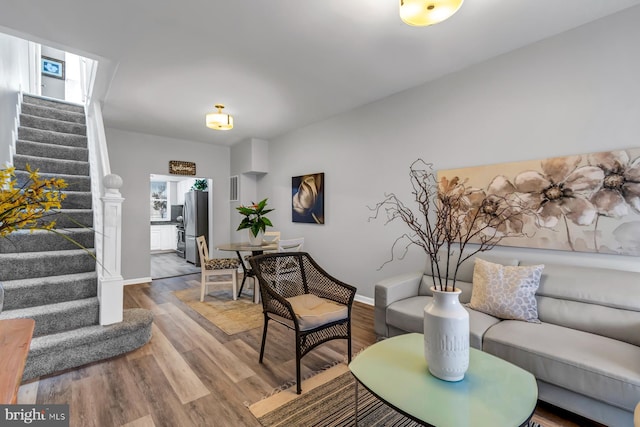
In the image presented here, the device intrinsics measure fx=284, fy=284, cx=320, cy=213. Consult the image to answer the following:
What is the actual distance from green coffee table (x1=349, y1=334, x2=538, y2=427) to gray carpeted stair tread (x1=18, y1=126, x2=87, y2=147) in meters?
4.75

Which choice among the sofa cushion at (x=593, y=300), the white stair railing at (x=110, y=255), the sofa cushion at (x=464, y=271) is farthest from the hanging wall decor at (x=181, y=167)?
the sofa cushion at (x=593, y=300)

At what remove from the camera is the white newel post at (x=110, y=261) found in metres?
2.42

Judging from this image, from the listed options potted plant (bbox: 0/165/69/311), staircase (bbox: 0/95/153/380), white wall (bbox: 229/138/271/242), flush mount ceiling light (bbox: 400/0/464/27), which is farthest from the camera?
white wall (bbox: 229/138/271/242)

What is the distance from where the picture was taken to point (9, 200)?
921 mm

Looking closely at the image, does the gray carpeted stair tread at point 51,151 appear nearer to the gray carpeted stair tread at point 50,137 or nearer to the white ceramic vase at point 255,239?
the gray carpeted stair tread at point 50,137

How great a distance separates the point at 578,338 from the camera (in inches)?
70.8

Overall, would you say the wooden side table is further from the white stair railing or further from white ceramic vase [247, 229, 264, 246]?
white ceramic vase [247, 229, 264, 246]

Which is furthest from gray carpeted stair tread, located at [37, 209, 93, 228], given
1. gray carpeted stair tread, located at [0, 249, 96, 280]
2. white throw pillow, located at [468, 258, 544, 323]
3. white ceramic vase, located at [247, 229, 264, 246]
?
white throw pillow, located at [468, 258, 544, 323]

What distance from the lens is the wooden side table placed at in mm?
767

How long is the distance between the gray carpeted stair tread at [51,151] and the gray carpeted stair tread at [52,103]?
3.33 ft

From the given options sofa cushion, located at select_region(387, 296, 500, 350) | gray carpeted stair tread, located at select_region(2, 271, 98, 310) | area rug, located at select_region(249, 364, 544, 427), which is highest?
gray carpeted stair tread, located at select_region(2, 271, 98, 310)

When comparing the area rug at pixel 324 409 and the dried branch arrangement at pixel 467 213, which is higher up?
the dried branch arrangement at pixel 467 213

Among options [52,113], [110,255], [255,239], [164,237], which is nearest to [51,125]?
[52,113]

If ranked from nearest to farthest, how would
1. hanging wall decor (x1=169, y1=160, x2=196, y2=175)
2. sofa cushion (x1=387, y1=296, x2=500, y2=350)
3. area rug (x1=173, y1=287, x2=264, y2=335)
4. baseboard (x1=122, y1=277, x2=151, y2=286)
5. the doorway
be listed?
sofa cushion (x1=387, y1=296, x2=500, y2=350) < area rug (x1=173, y1=287, x2=264, y2=335) < baseboard (x1=122, y1=277, x2=151, y2=286) < hanging wall decor (x1=169, y1=160, x2=196, y2=175) < the doorway
